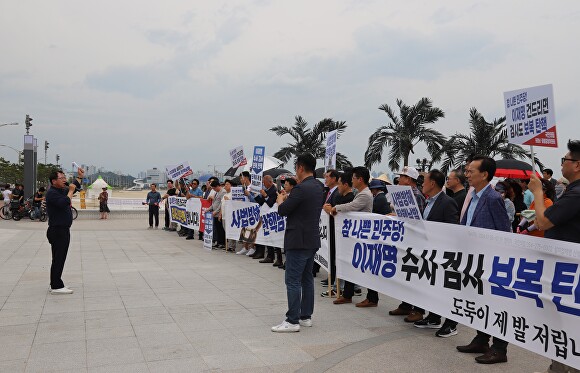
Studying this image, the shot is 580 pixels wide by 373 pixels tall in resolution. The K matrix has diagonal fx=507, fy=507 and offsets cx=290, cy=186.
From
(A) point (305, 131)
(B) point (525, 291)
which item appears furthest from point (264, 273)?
(A) point (305, 131)

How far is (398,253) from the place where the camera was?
5973mm

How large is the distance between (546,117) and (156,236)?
46.7ft

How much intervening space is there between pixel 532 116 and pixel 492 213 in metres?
0.98

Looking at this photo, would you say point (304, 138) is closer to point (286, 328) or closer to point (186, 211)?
point (186, 211)

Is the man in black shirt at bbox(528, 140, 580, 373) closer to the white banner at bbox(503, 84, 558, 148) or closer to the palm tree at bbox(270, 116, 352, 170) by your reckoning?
the white banner at bbox(503, 84, 558, 148)

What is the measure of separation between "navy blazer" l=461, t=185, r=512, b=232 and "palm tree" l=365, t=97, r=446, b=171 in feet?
63.1

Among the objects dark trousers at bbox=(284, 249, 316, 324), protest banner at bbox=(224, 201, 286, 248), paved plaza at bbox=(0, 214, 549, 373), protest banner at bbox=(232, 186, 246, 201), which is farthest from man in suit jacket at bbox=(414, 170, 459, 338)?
protest banner at bbox=(232, 186, 246, 201)

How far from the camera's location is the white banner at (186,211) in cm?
1569

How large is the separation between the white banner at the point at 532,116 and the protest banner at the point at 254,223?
18.6 feet

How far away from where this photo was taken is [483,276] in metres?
4.66

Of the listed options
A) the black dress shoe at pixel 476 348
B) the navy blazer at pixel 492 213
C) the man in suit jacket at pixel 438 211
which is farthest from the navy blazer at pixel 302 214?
the black dress shoe at pixel 476 348

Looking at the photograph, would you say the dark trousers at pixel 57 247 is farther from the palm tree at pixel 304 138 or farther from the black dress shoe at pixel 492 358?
the palm tree at pixel 304 138

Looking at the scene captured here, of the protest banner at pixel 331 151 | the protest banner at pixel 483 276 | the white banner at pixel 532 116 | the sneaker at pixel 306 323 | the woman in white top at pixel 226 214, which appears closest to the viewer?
the protest banner at pixel 483 276

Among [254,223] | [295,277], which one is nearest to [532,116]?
[295,277]
